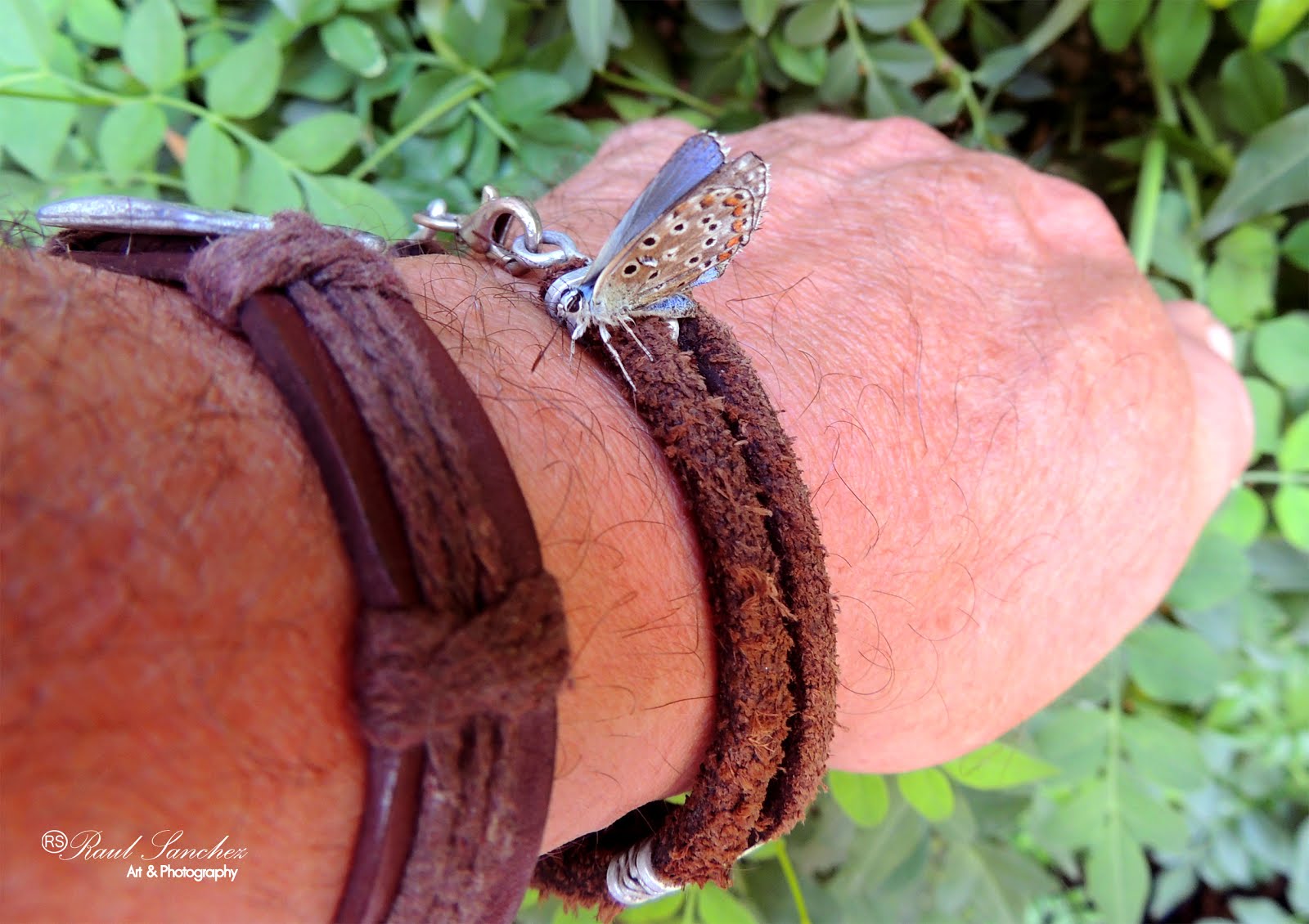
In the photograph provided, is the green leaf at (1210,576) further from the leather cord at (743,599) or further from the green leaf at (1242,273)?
the leather cord at (743,599)

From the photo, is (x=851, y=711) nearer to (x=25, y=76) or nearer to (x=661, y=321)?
(x=661, y=321)

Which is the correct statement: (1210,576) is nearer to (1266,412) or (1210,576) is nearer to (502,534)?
(1266,412)

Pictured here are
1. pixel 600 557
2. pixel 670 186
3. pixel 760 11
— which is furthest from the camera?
pixel 760 11

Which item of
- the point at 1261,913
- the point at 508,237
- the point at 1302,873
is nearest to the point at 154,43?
the point at 508,237

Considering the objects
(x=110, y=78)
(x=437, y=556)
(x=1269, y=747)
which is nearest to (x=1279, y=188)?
(x=1269, y=747)

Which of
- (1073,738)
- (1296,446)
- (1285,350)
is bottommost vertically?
(1073,738)
